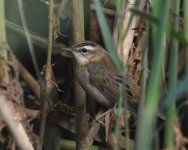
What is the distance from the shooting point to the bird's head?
4195 millimetres

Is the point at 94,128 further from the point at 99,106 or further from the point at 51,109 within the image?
the point at 99,106

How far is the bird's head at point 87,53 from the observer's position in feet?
13.8

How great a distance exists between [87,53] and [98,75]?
23cm

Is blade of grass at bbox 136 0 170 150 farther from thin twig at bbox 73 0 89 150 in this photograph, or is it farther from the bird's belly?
the bird's belly

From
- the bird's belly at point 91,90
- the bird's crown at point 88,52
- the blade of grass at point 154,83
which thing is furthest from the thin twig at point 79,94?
the blade of grass at point 154,83

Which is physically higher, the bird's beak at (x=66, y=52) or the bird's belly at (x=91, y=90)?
the bird's beak at (x=66, y=52)

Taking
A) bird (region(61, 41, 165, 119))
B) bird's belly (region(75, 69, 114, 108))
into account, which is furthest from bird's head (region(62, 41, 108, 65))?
bird's belly (region(75, 69, 114, 108))

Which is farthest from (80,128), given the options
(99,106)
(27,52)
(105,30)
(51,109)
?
(105,30)

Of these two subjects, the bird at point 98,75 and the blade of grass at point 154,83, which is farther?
the bird at point 98,75

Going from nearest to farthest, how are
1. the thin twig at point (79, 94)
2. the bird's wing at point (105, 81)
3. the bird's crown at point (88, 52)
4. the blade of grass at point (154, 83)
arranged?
the blade of grass at point (154, 83), the thin twig at point (79, 94), the bird's crown at point (88, 52), the bird's wing at point (105, 81)

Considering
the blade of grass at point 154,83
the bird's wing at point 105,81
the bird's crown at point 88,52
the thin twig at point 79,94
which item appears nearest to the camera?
the blade of grass at point 154,83

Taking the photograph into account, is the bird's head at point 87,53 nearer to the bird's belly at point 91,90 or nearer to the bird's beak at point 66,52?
the bird's beak at point 66,52

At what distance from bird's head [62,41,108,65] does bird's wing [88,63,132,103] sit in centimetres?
8

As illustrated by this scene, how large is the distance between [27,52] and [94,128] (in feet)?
5.14
